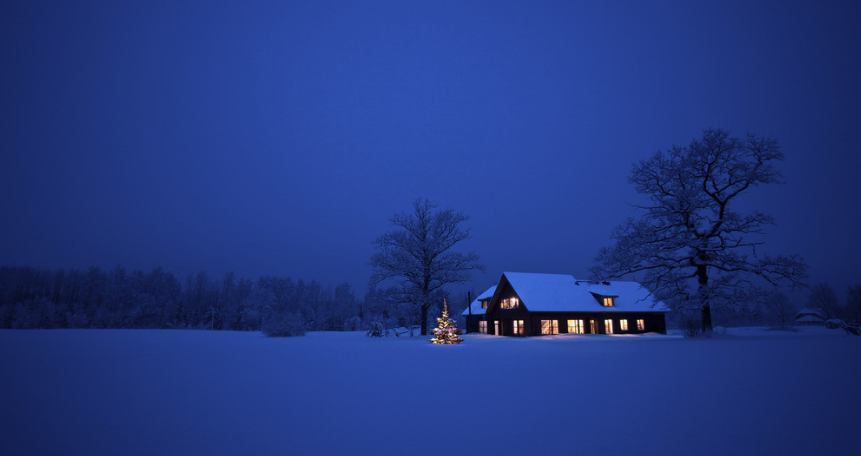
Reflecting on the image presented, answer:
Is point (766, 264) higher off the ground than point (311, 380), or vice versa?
point (766, 264)

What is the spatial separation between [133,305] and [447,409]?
79053 mm

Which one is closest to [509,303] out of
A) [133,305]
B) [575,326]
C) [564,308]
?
[564,308]

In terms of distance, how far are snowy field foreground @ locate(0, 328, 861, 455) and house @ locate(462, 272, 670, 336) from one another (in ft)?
82.2

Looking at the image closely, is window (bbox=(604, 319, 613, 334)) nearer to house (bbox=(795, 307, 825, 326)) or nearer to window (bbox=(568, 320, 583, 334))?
window (bbox=(568, 320, 583, 334))

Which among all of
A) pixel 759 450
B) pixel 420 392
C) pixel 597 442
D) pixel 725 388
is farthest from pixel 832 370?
pixel 420 392

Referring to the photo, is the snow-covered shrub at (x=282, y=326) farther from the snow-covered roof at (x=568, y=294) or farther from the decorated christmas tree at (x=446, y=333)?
the snow-covered roof at (x=568, y=294)

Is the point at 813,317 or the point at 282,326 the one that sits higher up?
the point at 813,317

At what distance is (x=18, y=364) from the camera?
13.2 metres

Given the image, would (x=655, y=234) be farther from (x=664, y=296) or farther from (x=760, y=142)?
(x=760, y=142)

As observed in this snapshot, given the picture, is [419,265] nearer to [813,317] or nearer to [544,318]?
[544,318]

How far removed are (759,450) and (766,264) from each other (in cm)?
2195

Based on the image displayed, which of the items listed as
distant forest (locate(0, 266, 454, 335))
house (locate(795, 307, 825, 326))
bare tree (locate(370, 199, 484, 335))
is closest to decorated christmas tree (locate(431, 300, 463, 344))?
bare tree (locate(370, 199, 484, 335))

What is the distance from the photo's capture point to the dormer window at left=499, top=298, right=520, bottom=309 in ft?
125

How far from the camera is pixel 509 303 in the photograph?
39188mm
